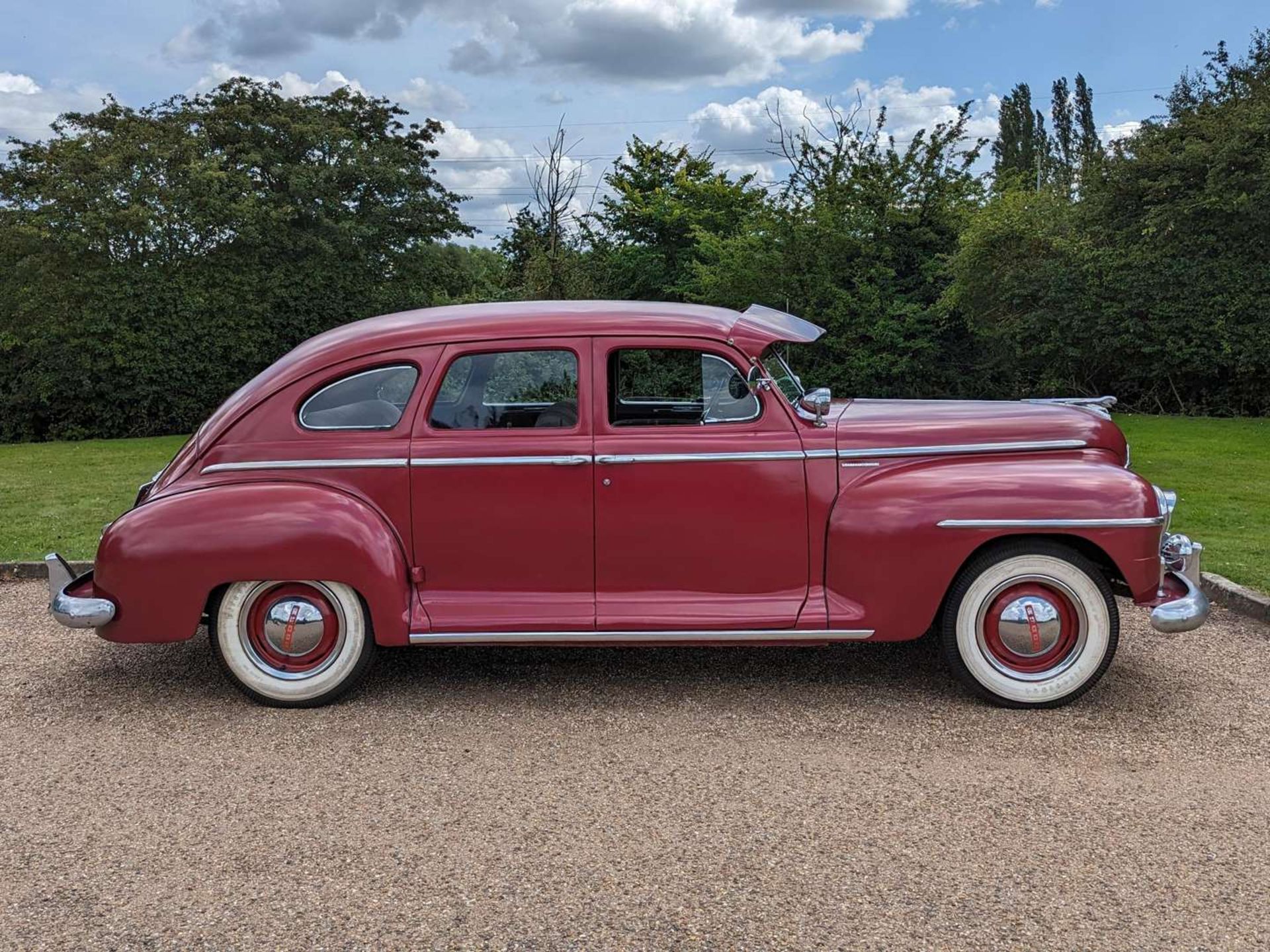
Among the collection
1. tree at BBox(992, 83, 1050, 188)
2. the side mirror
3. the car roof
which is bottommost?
the side mirror

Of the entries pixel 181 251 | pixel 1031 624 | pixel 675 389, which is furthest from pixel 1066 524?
pixel 181 251

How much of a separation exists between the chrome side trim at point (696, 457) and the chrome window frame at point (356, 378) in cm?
90

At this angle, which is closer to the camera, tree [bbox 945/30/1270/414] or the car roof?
the car roof

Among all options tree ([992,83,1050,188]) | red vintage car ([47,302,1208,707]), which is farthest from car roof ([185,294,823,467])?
tree ([992,83,1050,188])

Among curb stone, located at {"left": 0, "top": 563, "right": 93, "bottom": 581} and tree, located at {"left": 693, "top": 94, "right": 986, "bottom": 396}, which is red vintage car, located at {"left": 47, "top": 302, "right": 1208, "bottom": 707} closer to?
curb stone, located at {"left": 0, "top": 563, "right": 93, "bottom": 581}

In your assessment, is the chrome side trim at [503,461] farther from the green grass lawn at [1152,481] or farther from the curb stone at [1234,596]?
the green grass lawn at [1152,481]

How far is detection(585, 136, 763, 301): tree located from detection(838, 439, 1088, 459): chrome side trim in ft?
49.9

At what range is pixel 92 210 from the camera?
707 inches

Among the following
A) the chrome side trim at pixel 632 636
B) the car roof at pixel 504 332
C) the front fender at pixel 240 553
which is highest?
the car roof at pixel 504 332

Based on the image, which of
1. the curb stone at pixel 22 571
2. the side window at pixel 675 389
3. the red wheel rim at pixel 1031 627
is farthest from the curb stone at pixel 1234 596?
the side window at pixel 675 389

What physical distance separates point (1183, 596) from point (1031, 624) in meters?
0.72

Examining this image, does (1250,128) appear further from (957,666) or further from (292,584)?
(292,584)

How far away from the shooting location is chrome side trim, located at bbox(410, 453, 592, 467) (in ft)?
14.3

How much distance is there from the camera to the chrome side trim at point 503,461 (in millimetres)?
4367
